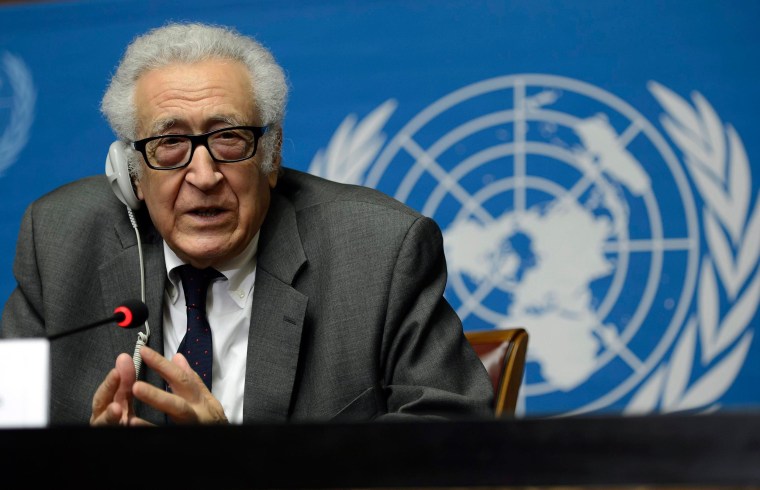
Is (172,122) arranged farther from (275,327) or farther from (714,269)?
(714,269)

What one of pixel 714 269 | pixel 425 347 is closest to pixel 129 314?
pixel 425 347

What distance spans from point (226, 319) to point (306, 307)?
201mm

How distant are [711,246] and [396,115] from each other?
113 centimetres

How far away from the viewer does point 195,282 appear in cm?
210

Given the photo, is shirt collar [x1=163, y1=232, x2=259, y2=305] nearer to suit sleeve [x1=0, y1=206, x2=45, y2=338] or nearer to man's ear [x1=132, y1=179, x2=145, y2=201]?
man's ear [x1=132, y1=179, x2=145, y2=201]

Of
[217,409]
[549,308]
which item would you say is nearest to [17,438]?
[217,409]

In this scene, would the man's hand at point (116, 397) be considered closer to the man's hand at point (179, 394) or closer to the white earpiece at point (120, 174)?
the man's hand at point (179, 394)

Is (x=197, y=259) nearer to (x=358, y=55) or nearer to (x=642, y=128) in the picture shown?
(x=358, y=55)

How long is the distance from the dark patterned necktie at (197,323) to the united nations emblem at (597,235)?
1.16m

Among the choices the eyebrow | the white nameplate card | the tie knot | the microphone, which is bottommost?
the white nameplate card

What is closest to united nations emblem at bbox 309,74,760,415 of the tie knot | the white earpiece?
the tie knot

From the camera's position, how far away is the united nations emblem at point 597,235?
2887 millimetres

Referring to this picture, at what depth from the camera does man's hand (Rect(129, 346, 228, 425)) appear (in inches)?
61.4

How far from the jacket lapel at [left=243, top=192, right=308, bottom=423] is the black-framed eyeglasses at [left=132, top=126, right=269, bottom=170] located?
0.23m
